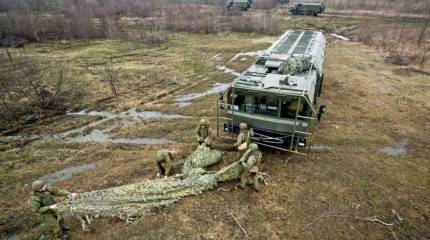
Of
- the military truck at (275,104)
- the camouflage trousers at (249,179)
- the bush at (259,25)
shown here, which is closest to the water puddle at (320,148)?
the military truck at (275,104)

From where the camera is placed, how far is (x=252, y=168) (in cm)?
833

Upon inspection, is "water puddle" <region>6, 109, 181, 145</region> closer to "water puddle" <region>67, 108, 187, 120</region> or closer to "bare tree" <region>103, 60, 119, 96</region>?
"water puddle" <region>67, 108, 187, 120</region>

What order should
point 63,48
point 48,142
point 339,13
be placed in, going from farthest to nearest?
1. point 339,13
2. point 63,48
3. point 48,142

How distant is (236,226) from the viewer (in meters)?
7.43

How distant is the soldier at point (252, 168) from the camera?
8.23 m

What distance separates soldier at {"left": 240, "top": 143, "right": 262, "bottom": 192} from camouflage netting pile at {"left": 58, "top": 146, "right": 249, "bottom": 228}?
31 cm

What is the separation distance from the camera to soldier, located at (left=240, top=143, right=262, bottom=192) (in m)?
8.23

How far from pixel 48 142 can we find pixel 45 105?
12.6 feet

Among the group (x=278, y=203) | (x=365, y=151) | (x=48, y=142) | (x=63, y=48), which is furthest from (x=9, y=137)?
(x=63, y=48)

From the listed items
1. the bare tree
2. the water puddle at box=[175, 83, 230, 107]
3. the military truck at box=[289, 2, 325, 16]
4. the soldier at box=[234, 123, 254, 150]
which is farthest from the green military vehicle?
the soldier at box=[234, 123, 254, 150]

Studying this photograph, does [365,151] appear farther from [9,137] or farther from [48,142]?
[9,137]

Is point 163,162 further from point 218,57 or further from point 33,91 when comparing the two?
point 218,57

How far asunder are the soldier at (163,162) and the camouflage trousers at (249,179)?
2271mm

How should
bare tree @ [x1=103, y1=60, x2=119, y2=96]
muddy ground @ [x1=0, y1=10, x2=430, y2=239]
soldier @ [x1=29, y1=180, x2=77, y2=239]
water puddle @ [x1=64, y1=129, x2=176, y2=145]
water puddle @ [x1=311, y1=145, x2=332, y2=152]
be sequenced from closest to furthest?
soldier @ [x1=29, y1=180, x2=77, y2=239] → muddy ground @ [x1=0, y1=10, x2=430, y2=239] → water puddle @ [x1=311, y1=145, x2=332, y2=152] → water puddle @ [x1=64, y1=129, x2=176, y2=145] → bare tree @ [x1=103, y1=60, x2=119, y2=96]
